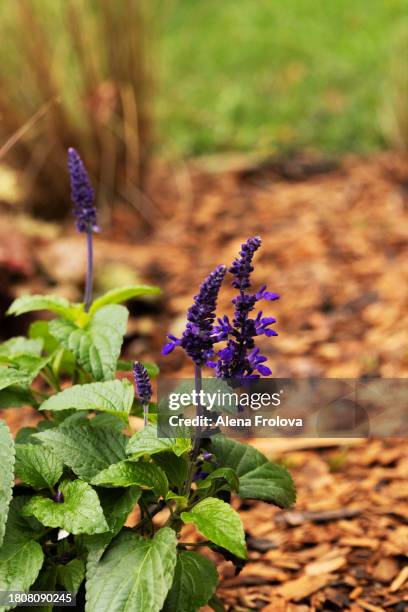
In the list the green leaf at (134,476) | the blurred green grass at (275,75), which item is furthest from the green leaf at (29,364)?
the blurred green grass at (275,75)

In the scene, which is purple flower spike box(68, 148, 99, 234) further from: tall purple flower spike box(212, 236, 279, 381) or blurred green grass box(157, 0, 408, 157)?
blurred green grass box(157, 0, 408, 157)

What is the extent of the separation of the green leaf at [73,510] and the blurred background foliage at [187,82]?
1.08m

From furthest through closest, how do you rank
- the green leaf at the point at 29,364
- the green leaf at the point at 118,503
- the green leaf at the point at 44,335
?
1. the green leaf at the point at 44,335
2. the green leaf at the point at 29,364
3. the green leaf at the point at 118,503

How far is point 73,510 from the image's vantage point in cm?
148

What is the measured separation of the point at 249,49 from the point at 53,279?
4.28m

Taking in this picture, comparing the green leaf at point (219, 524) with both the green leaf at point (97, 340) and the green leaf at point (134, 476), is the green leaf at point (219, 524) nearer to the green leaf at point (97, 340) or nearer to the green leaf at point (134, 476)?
the green leaf at point (134, 476)

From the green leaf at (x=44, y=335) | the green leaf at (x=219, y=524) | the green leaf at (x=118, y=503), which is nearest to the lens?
the green leaf at (x=219, y=524)

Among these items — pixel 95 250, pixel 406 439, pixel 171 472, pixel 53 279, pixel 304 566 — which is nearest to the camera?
pixel 171 472

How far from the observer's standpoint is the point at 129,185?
16.3 feet

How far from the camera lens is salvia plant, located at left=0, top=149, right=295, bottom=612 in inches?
56.6

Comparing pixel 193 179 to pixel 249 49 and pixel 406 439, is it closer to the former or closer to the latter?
pixel 249 49

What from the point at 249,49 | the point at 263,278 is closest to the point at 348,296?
the point at 263,278

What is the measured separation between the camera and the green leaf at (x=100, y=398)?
1603 millimetres

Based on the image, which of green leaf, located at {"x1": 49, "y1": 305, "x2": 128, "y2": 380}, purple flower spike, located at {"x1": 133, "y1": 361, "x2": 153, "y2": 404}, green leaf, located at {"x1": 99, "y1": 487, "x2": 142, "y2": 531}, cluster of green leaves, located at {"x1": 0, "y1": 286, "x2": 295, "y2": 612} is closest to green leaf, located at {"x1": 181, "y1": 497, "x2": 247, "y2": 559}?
cluster of green leaves, located at {"x1": 0, "y1": 286, "x2": 295, "y2": 612}
